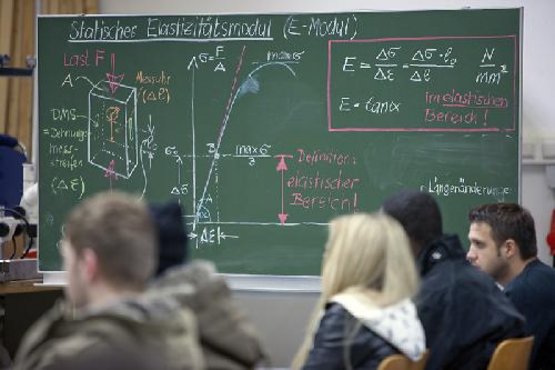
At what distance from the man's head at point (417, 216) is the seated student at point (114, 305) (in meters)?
1.63

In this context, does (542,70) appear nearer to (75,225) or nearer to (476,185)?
(476,185)

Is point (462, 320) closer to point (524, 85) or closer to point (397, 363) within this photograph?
point (397, 363)

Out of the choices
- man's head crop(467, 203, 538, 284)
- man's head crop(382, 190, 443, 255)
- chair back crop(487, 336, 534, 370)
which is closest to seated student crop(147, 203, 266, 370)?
chair back crop(487, 336, 534, 370)

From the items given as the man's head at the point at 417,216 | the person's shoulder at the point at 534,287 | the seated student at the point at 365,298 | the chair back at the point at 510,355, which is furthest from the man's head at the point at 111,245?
the person's shoulder at the point at 534,287

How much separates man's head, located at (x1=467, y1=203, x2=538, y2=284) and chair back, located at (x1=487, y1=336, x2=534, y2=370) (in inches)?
31.4

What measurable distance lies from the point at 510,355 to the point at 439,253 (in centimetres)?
48

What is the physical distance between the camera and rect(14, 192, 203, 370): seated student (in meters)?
1.75

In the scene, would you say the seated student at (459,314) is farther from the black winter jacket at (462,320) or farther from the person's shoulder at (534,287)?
the person's shoulder at (534,287)

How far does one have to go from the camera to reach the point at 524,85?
6.05 meters

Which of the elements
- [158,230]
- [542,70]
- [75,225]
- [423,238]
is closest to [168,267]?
[158,230]

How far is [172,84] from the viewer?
16.7ft

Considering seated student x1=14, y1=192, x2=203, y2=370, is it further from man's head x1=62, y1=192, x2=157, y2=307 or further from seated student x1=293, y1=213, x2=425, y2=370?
seated student x1=293, y1=213, x2=425, y2=370

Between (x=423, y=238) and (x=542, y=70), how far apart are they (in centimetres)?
298

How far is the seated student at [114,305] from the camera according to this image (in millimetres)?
1753
